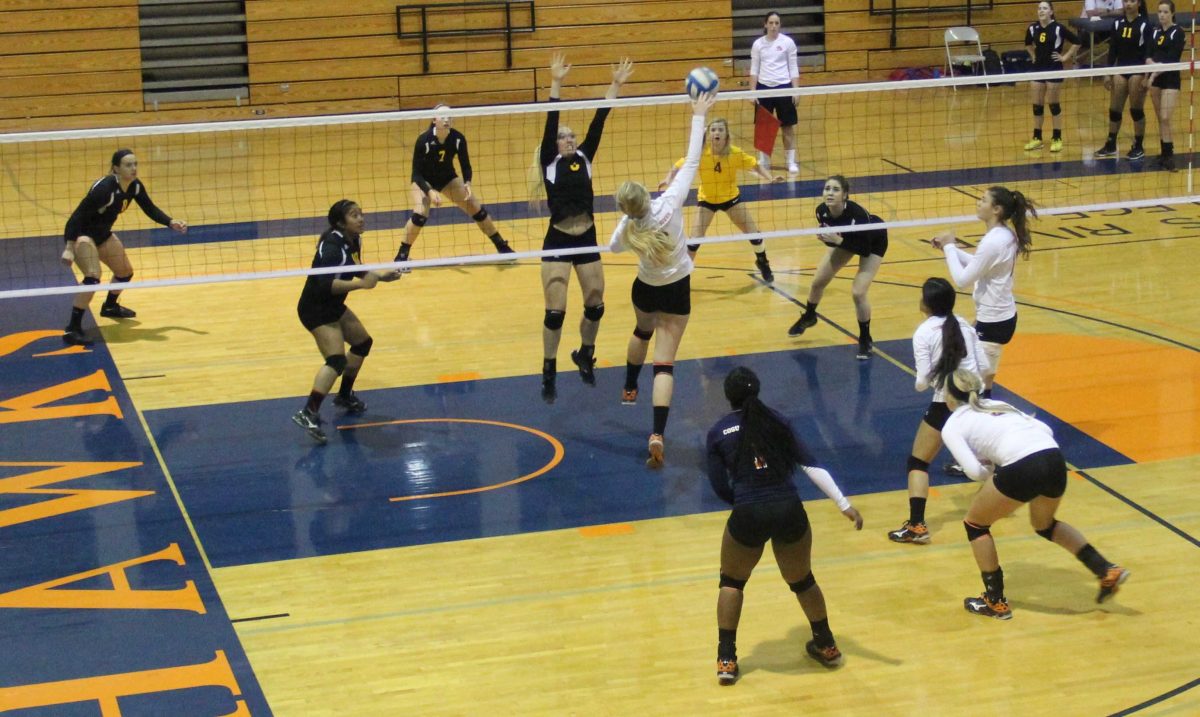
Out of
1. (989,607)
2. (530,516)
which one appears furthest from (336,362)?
(989,607)

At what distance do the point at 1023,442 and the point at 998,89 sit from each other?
20.2 metres

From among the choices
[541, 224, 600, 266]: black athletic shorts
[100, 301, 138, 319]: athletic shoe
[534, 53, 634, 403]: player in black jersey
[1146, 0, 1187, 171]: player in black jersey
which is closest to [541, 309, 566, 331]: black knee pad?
[534, 53, 634, 403]: player in black jersey

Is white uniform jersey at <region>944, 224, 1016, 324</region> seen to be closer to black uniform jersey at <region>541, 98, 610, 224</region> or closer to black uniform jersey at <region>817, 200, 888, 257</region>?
black uniform jersey at <region>817, 200, 888, 257</region>

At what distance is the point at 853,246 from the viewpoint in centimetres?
1194

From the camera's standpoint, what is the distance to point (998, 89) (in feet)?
86.4

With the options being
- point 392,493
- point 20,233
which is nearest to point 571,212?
point 392,493

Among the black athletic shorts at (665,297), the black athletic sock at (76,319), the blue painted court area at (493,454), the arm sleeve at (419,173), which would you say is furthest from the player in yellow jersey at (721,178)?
the black athletic sock at (76,319)

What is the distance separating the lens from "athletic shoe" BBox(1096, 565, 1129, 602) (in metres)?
7.83

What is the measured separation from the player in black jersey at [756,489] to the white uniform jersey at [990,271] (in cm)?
263

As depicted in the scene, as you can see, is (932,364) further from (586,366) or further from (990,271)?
(586,366)

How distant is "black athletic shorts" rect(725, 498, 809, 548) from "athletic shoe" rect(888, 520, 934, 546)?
2.00 m

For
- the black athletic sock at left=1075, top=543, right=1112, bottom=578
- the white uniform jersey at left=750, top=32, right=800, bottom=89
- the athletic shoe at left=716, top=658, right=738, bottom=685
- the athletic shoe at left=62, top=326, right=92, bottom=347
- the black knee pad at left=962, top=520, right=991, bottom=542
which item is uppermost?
the white uniform jersey at left=750, top=32, right=800, bottom=89

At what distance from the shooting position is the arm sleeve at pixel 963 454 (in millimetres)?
7419

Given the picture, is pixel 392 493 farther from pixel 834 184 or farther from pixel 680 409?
pixel 834 184
